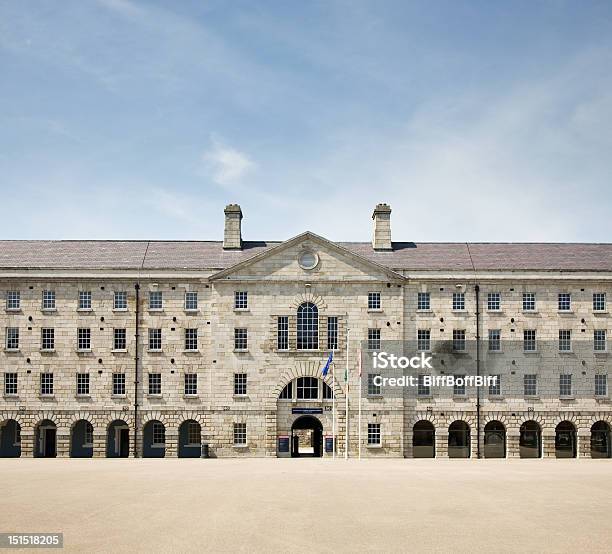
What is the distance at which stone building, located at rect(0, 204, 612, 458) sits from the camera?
51.4 metres

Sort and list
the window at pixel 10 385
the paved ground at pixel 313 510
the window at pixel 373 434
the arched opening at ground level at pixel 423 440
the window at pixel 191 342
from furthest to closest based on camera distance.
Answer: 1. the window at pixel 191 342
2. the window at pixel 10 385
3. the arched opening at ground level at pixel 423 440
4. the window at pixel 373 434
5. the paved ground at pixel 313 510

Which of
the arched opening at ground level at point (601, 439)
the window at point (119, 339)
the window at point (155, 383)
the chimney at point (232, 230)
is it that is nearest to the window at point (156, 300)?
the window at point (119, 339)

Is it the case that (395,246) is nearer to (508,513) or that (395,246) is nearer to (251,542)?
(508,513)

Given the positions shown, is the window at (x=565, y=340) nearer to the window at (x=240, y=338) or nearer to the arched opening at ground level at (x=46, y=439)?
the window at (x=240, y=338)

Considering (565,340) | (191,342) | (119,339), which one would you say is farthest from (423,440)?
(119,339)

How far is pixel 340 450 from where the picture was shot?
50656 millimetres

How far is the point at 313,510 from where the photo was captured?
77.4ft

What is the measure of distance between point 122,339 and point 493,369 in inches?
986

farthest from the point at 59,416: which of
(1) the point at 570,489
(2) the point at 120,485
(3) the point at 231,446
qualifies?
(1) the point at 570,489

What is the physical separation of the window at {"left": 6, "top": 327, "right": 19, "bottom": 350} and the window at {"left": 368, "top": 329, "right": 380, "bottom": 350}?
23.7 meters

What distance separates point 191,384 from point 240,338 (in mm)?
4511

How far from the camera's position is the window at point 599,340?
172 ft

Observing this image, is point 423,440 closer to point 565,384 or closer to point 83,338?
point 565,384

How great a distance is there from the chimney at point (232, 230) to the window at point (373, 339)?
37.9 ft
